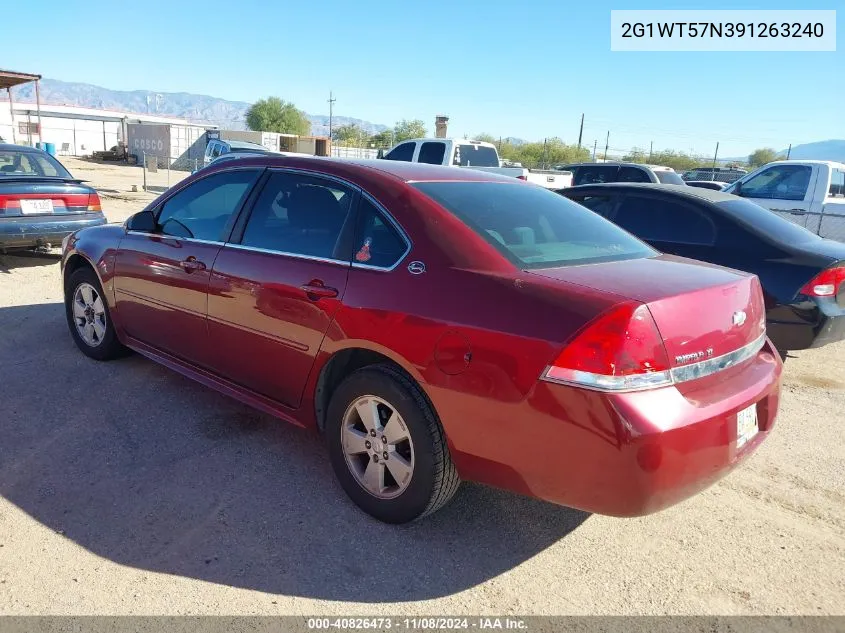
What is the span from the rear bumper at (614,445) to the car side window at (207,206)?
2.10 m

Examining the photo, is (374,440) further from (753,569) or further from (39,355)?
(39,355)

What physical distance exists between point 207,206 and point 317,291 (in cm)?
146

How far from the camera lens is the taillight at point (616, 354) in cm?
229

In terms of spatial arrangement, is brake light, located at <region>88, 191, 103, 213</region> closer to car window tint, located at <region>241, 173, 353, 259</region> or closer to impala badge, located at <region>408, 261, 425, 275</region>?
car window tint, located at <region>241, 173, 353, 259</region>

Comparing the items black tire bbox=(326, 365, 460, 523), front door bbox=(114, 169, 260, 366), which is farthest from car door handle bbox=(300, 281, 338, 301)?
front door bbox=(114, 169, 260, 366)

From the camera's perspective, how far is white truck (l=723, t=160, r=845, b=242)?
1066cm

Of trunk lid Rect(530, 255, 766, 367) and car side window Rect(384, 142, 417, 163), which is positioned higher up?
car side window Rect(384, 142, 417, 163)

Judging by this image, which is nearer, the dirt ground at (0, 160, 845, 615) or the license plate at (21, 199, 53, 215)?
the dirt ground at (0, 160, 845, 615)

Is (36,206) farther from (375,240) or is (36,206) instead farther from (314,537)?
(314,537)

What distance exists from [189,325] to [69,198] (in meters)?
5.38

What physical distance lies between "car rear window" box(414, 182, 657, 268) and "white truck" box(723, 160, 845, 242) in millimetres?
8827

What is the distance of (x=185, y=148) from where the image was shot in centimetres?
4503

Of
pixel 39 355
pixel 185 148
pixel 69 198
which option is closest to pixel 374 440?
pixel 39 355

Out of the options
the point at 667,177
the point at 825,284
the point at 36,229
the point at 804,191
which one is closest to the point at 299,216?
the point at 825,284
